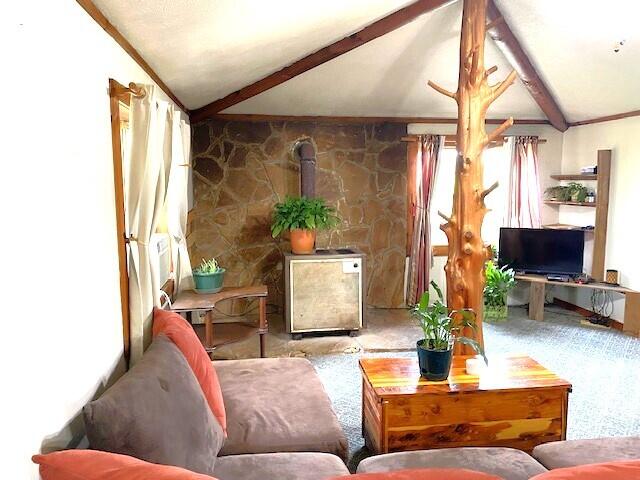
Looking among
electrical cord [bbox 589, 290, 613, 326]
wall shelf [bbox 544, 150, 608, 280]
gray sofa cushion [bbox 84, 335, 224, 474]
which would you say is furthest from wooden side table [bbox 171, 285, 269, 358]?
wall shelf [bbox 544, 150, 608, 280]

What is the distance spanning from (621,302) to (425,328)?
3.40m

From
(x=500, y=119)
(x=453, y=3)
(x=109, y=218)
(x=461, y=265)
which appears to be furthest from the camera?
(x=500, y=119)

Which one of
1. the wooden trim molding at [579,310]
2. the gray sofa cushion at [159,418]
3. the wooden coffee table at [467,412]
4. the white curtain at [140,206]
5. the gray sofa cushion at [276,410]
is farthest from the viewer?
the wooden trim molding at [579,310]

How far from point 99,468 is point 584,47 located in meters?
4.34

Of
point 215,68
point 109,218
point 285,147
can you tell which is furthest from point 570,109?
point 109,218

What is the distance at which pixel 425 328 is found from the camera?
8.30 feet

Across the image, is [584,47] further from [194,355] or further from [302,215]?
[194,355]

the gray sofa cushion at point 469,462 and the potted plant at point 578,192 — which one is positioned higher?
the potted plant at point 578,192

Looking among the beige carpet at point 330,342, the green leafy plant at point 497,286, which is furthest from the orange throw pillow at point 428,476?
the green leafy plant at point 497,286

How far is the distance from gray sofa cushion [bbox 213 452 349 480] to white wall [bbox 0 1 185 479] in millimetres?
539

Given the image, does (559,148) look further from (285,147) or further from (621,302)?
(285,147)

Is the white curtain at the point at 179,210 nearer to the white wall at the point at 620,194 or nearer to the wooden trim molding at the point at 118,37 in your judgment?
Answer: the wooden trim molding at the point at 118,37

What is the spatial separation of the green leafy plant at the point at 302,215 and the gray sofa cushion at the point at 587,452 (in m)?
2.90

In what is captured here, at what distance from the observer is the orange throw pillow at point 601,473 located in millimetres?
1121
